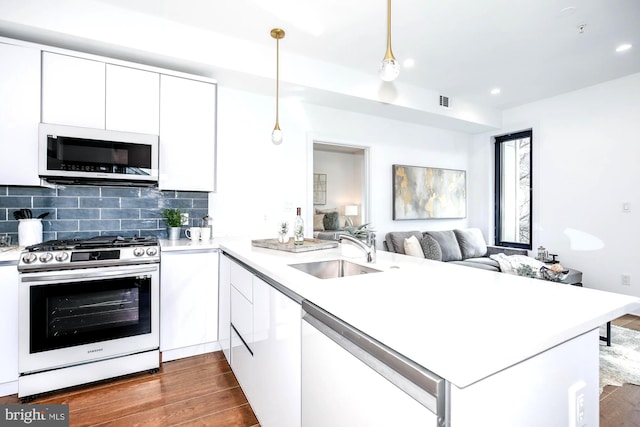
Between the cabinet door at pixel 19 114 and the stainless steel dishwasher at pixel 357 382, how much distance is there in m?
2.38

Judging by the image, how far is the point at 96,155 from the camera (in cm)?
243

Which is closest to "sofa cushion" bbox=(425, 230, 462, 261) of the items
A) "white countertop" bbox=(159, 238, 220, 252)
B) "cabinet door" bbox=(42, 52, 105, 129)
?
"white countertop" bbox=(159, 238, 220, 252)

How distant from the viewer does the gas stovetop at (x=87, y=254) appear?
6.63ft

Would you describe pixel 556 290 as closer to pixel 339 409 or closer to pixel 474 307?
pixel 474 307

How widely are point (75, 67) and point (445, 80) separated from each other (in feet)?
12.2

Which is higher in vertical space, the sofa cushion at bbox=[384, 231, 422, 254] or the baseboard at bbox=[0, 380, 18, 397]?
the sofa cushion at bbox=[384, 231, 422, 254]

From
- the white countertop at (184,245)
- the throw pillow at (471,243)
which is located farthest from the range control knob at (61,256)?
the throw pillow at (471,243)

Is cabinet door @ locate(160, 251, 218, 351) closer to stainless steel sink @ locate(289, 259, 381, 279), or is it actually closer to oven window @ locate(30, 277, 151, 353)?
oven window @ locate(30, 277, 151, 353)

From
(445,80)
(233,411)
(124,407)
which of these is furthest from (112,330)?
(445,80)

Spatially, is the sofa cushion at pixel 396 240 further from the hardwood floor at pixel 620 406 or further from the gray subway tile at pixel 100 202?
the gray subway tile at pixel 100 202

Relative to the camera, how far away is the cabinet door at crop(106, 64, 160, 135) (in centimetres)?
248

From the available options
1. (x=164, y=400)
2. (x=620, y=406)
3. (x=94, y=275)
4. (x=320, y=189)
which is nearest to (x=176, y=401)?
(x=164, y=400)

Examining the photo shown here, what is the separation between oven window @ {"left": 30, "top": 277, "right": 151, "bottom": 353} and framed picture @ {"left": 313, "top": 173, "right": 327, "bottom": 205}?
18.9 feet

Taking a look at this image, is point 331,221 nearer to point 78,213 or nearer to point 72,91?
point 78,213
